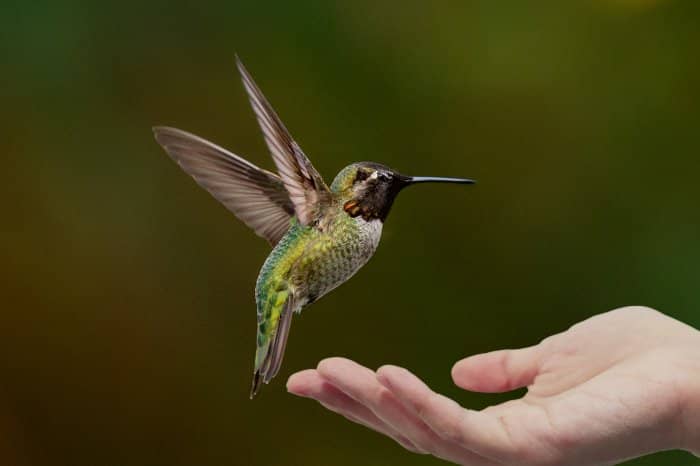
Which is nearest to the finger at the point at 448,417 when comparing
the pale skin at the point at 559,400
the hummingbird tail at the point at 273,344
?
the pale skin at the point at 559,400

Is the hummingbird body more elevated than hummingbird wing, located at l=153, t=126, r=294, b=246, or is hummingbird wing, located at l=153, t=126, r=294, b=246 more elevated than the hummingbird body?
hummingbird wing, located at l=153, t=126, r=294, b=246

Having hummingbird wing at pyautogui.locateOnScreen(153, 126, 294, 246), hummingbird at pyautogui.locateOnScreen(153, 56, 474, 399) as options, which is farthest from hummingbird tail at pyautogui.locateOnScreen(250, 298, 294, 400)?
hummingbird wing at pyautogui.locateOnScreen(153, 126, 294, 246)

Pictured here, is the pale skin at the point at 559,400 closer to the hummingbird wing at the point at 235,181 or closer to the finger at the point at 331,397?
the finger at the point at 331,397

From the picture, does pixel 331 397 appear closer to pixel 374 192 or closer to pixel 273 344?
pixel 273 344

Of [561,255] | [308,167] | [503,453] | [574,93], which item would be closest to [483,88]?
[574,93]

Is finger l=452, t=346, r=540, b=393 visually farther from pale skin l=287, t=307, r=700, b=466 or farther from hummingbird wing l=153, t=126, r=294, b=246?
hummingbird wing l=153, t=126, r=294, b=246

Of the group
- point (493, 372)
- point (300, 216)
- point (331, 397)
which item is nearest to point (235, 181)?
point (300, 216)
